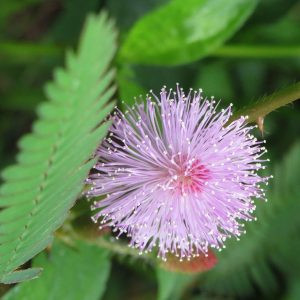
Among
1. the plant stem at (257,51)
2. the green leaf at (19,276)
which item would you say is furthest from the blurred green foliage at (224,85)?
the green leaf at (19,276)

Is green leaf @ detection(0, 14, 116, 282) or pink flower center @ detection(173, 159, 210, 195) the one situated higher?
pink flower center @ detection(173, 159, 210, 195)

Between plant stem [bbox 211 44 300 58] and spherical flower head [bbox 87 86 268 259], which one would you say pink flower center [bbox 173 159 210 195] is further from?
plant stem [bbox 211 44 300 58]

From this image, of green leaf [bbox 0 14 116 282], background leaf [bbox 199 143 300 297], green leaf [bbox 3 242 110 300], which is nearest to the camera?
green leaf [bbox 0 14 116 282]

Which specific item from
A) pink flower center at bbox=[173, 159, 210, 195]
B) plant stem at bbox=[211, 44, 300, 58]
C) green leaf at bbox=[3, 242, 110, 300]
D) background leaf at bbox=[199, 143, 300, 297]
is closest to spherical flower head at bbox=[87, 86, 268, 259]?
pink flower center at bbox=[173, 159, 210, 195]

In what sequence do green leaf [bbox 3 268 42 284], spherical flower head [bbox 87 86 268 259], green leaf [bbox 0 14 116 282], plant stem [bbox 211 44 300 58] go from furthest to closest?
plant stem [bbox 211 44 300 58] → spherical flower head [bbox 87 86 268 259] → green leaf [bbox 3 268 42 284] → green leaf [bbox 0 14 116 282]

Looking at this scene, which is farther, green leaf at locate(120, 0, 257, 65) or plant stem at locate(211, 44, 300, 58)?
plant stem at locate(211, 44, 300, 58)

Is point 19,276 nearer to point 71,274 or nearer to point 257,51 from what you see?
point 71,274

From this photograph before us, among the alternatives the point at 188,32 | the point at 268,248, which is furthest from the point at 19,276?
the point at 268,248
